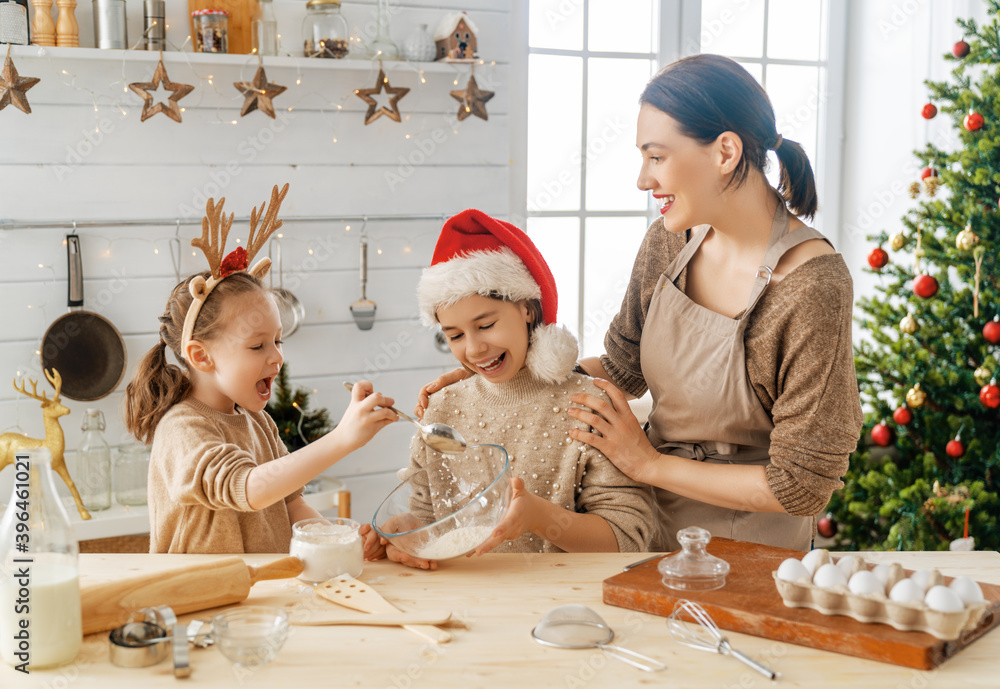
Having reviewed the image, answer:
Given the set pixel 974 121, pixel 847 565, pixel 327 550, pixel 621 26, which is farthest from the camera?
pixel 621 26

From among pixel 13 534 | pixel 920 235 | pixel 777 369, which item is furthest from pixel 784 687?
pixel 920 235

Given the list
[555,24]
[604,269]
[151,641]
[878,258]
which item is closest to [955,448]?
[878,258]

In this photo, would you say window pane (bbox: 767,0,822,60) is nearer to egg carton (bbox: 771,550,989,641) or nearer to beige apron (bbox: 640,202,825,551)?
beige apron (bbox: 640,202,825,551)

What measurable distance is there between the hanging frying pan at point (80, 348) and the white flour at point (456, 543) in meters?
1.79

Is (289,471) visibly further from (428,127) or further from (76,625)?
(428,127)

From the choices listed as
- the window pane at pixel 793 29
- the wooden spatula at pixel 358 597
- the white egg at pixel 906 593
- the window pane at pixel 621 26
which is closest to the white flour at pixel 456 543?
the wooden spatula at pixel 358 597

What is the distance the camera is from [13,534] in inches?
40.4

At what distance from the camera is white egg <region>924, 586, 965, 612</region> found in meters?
1.02

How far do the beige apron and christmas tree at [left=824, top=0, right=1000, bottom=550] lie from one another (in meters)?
1.31

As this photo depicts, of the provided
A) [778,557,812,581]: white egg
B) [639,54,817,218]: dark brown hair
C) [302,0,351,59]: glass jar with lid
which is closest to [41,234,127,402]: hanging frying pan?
[302,0,351,59]: glass jar with lid

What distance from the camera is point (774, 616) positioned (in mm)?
1095

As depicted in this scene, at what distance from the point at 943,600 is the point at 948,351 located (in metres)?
2.00

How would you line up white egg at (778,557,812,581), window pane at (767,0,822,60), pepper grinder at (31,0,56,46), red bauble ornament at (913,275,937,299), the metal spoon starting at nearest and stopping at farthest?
white egg at (778,557,812,581), the metal spoon, pepper grinder at (31,0,56,46), red bauble ornament at (913,275,937,299), window pane at (767,0,822,60)

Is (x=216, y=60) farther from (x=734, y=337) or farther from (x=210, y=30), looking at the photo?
(x=734, y=337)
